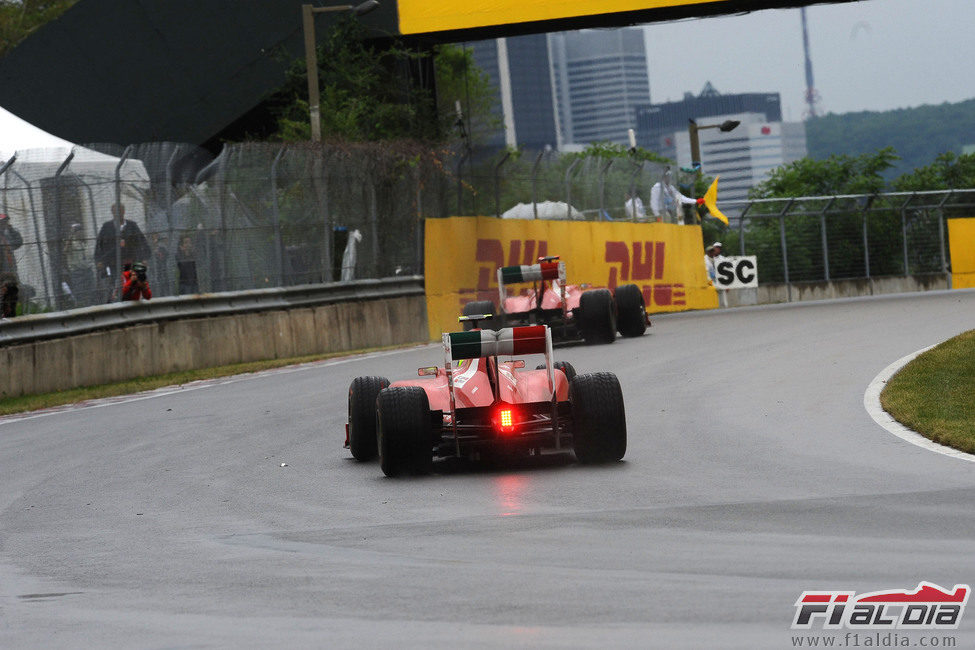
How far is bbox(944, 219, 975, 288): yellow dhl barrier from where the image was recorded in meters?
37.6

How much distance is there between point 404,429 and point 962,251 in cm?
3123

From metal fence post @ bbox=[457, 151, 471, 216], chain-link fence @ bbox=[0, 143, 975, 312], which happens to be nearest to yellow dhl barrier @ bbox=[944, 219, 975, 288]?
chain-link fence @ bbox=[0, 143, 975, 312]

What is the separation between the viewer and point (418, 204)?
82.0 feet

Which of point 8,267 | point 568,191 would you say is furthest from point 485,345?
point 568,191

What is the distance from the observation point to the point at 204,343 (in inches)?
778

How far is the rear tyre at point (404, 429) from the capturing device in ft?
29.8

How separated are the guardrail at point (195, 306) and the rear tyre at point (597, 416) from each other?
9614 millimetres

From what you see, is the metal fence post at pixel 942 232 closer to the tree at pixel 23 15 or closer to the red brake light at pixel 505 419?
the red brake light at pixel 505 419

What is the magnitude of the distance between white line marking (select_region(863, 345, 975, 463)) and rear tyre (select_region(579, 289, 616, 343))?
202 inches

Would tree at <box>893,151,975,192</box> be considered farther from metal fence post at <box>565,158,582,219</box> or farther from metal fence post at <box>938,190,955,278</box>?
metal fence post at <box>565,158,582,219</box>

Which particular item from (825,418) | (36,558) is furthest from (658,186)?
(36,558)

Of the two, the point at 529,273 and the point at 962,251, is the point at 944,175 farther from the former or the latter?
the point at 529,273

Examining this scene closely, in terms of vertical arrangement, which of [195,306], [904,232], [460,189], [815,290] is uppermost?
[460,189]

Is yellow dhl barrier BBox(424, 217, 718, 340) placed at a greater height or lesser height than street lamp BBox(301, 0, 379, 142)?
lesser
